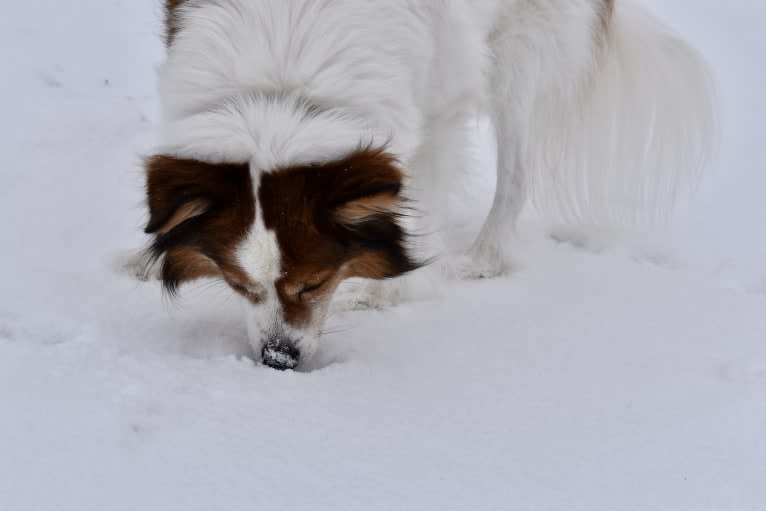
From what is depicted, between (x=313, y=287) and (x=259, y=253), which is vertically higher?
(x=259, y=253)

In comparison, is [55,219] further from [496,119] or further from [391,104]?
[496,119]

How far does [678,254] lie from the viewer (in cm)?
436

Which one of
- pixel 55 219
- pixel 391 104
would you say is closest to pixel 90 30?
pixel 55 219

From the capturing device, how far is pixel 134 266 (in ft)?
12.5

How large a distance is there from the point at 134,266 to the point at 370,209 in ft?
→ 4.82

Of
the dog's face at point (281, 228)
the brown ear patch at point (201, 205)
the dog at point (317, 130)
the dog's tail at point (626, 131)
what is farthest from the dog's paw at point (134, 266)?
the dog's tail at point (626, 131)

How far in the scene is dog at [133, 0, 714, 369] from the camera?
277 centimetres

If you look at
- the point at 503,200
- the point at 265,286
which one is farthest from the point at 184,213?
the point at 503,200

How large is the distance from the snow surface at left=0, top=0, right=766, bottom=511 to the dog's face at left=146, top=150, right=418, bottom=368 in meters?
0.22

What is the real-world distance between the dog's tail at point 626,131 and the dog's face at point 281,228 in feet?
5.88

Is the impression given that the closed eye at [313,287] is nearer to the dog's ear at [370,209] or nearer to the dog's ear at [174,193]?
the dog's ear at [370,209]

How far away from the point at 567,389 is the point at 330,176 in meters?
1.12

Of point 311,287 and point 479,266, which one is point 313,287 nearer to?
point 311,287

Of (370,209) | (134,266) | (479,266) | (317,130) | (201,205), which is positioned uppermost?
(317,130)
